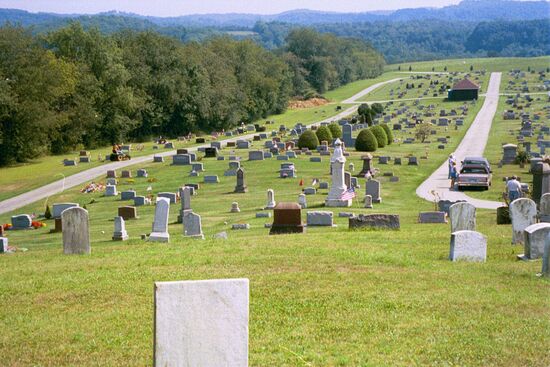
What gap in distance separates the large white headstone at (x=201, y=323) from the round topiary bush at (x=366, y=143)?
156 ft

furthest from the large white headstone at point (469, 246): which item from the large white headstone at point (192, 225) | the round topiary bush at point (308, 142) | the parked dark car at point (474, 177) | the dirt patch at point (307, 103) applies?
the dirt patch at point (307, 103)

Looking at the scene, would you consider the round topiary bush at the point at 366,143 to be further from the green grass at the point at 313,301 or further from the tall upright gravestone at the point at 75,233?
the tall upright gravestone at the point at 75,233

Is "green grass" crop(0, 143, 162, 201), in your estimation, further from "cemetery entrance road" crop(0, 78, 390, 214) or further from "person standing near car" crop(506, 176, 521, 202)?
"person standing near car" crop(506, 176, 521, 202)

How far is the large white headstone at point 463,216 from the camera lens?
1786cm

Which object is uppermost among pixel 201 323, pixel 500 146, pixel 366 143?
pixel 201 323

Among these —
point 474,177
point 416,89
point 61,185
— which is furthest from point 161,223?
point 416,89

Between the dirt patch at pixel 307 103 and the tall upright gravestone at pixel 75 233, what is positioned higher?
the tall upright gravestone at pixel 75 233

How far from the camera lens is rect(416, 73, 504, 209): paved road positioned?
34.6m

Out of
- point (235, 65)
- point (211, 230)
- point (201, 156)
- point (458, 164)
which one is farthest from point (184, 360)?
point (235, 65)

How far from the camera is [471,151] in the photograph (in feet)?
186

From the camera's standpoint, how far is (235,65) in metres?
98.2

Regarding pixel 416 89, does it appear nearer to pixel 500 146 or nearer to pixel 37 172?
pixel 500 146

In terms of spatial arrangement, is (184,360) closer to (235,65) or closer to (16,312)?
(16,312)

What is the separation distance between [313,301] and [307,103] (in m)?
110
